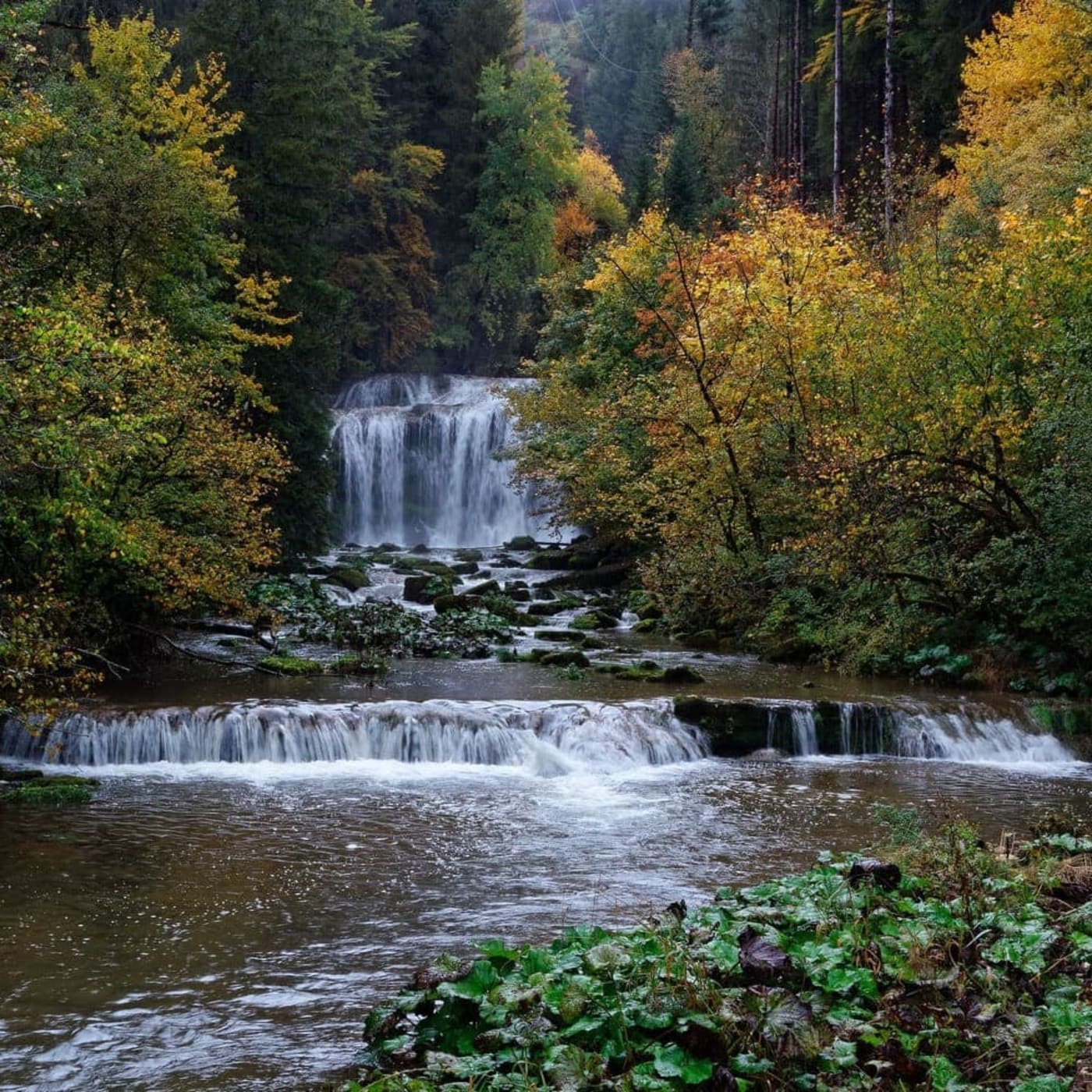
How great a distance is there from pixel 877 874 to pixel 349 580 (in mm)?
20104

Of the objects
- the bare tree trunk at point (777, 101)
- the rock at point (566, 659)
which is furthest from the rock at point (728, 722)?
the bare tree trunk at point (777, 101)

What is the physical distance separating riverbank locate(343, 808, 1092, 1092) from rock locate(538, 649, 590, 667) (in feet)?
36.0

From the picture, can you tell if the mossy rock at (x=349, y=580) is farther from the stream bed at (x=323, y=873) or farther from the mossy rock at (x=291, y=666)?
the stream bed at (x=323, y=873)

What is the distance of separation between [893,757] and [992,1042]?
370 inches

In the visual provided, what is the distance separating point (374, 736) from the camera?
1266 cm

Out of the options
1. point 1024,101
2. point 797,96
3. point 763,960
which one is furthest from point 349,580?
point 797,96

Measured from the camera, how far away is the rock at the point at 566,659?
16.7 m

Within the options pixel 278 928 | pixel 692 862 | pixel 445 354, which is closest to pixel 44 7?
pixel 278 928

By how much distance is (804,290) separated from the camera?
61.4 feet

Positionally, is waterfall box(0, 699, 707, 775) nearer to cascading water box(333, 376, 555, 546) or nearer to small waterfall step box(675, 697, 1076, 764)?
small waterfall step box(675, 697, 1076, 764)

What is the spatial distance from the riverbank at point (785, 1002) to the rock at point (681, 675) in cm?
964

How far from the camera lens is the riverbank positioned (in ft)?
12.9

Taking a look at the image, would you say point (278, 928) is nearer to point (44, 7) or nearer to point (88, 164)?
point (44, 7)

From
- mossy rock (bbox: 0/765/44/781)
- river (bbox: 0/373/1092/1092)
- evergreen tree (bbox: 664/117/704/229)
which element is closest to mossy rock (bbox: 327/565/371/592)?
river (bbox: 0/373/1092/1092)
